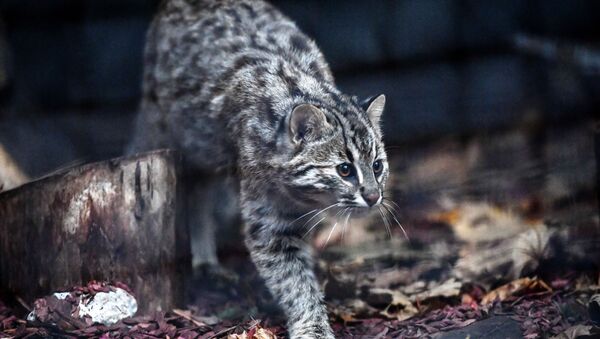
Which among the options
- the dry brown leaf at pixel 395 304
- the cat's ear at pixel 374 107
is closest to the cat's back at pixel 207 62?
the cat's ear at pixel 374 107

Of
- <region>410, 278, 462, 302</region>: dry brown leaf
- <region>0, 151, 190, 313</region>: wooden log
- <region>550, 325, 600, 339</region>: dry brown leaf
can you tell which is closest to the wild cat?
<region>0, 151, 190, 313</region>: wooden log

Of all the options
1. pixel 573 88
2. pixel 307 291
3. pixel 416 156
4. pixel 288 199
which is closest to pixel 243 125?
pixel 288 199

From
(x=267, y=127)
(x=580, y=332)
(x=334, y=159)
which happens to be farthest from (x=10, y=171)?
(x=580, y=332)

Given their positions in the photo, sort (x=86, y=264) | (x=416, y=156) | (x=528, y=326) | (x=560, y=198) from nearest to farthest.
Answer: (x=528, y=326)
(x=86, y=264)
(x=560, y=198)
(x=416, y=156)

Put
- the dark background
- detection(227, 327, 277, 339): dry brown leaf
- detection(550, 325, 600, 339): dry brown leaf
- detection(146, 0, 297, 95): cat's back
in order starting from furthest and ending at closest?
the dark background, detection(146, 0, 297, 95): cat's back, detection(227, 327, 277, 339): dry brown leaf, detection(550, 325, 600, 339): dry brown leaf

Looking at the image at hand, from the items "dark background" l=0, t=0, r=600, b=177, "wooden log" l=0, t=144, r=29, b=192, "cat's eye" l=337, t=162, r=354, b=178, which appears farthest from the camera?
"dark background" l=0, t=0, r=600, b=177

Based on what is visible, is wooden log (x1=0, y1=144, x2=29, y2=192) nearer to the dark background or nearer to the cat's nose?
the dark background

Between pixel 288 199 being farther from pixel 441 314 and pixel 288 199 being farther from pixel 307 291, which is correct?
pixel 441 314
